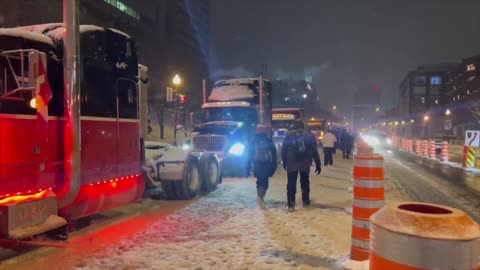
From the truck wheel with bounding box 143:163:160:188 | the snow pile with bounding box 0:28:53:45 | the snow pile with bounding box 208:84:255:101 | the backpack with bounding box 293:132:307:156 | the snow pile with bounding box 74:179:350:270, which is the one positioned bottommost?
the snow pile with bounding box 74:179:350:270

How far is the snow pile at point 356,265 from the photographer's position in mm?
5457

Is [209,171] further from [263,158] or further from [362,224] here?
[362,224]

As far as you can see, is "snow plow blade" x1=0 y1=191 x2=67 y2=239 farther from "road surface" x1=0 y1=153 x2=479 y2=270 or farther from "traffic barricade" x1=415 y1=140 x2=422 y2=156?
"traffic barricade" x1=415 y1=140 x2=422 y2=156

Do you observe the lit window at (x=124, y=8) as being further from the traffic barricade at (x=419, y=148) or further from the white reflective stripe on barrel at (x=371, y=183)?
the white reflective stripe on barrel at (x=371, y=183)

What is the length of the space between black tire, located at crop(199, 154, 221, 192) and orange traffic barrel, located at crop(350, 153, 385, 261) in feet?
21.2

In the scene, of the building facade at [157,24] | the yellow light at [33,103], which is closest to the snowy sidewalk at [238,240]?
the yellow light at [33,103]

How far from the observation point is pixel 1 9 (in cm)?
3009

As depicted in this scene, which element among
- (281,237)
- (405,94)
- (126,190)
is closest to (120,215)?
(126,190)

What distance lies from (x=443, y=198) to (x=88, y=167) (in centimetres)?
892

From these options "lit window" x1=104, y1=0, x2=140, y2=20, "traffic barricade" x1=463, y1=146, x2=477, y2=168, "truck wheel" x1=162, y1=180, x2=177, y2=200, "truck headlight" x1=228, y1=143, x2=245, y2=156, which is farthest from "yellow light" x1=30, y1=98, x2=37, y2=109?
"lit window" x1=104, y1=0, x2=140, y2=20

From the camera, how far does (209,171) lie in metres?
12.4

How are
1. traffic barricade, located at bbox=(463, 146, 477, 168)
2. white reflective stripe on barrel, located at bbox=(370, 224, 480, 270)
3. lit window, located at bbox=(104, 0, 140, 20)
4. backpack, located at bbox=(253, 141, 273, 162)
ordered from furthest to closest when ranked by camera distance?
1. lit window, located at bbox=(104, 0, 140, 20)
2. traffic barricade, located at bbox=(463, 146, 477, 168)
3. backpack, located at bbox=(253, 141, 273, 162)
4. white reflective stripe on barrel, located at bbox=(370, 224, 480, 270)

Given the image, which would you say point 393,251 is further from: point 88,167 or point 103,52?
point 103,52

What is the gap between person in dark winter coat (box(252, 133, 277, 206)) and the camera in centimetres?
1028
